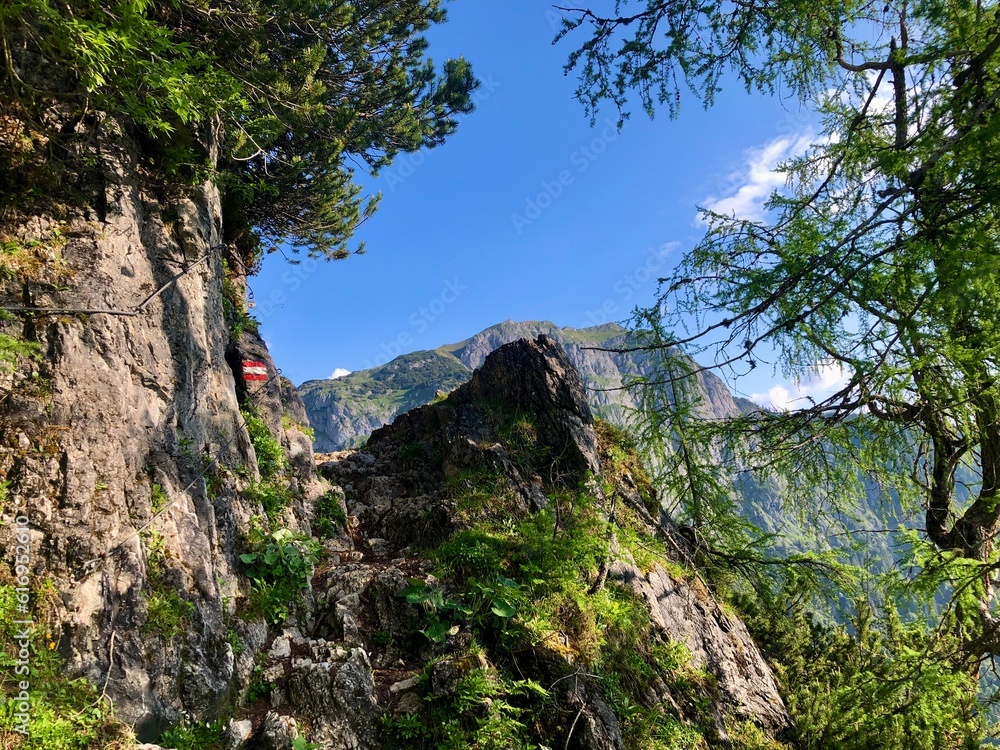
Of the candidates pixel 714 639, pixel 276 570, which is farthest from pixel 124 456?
pixel 714 639

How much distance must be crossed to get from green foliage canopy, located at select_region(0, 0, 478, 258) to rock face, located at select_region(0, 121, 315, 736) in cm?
77

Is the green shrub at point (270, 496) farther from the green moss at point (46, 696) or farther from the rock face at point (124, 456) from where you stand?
the green moss at point (46, 696)

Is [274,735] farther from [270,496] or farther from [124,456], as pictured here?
[270,496]

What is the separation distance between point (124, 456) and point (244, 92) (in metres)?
5.84

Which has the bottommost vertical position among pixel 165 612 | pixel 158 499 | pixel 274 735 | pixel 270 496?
pixel 274 735

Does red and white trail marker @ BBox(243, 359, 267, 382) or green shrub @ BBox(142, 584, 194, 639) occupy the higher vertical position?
red and white trail marker @ BBox(243, 359, 267, 382)

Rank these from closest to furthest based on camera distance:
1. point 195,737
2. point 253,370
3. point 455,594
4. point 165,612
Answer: point 195,737
point 165,612
point 455,594
point 253,370

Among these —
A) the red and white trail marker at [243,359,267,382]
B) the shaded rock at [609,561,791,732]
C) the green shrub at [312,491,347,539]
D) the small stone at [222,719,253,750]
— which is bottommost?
the shaded rock at [609,561,791,732]

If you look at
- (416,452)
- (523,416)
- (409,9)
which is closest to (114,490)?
(416,452)

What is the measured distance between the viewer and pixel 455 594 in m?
6.46

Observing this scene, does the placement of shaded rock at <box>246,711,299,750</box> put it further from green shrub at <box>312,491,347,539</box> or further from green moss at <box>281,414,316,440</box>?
green moss at <box>281,414,316,440</box>

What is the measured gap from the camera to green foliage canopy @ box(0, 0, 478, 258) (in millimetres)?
4398

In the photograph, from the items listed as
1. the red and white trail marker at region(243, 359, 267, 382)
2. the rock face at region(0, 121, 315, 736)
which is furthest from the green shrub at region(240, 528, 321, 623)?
the red and white trail marker at region(243, 359, 267, 382)

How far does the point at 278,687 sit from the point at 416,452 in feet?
19.8
